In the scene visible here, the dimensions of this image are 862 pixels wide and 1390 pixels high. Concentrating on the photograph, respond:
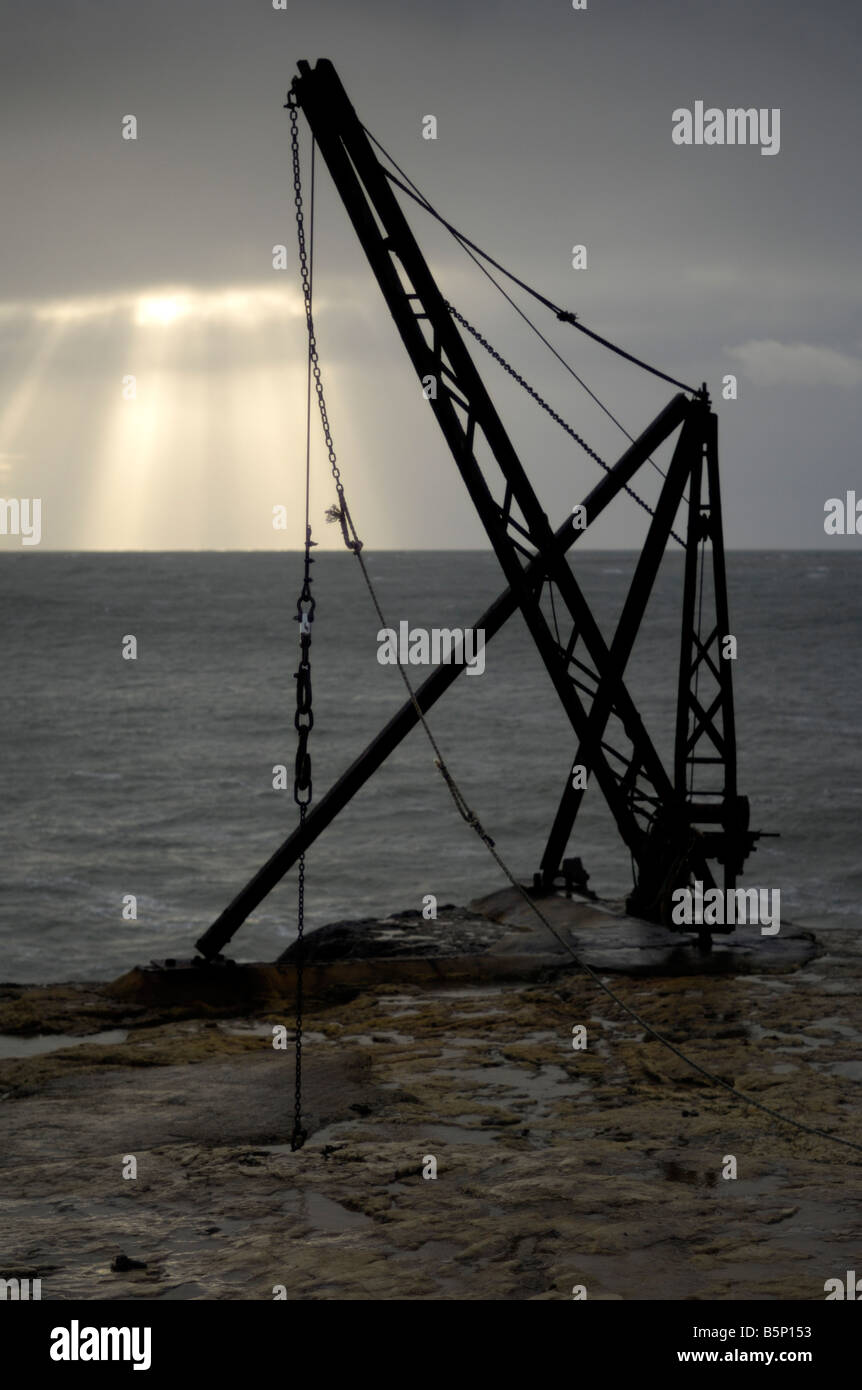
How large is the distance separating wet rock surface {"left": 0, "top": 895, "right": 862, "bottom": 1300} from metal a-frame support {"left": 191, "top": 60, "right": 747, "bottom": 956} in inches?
62.6

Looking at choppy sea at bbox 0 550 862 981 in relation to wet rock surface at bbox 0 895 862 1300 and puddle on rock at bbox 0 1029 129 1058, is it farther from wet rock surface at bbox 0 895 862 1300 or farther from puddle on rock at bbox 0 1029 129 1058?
wet rock surface at bbox 0 895 862 1300

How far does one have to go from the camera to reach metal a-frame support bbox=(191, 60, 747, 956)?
10.9 meters

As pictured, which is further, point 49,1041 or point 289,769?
point 289,769

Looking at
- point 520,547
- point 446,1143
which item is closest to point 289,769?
point 520,547

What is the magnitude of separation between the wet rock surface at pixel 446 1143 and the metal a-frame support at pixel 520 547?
159cm

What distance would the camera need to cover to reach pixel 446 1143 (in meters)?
7.94

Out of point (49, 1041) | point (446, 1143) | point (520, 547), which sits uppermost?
point (520, 547)

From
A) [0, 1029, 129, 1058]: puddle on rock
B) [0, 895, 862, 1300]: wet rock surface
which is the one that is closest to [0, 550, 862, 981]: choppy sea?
[0, 1029, 129, 1058]: puddle on rock

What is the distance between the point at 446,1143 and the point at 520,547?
234 inches

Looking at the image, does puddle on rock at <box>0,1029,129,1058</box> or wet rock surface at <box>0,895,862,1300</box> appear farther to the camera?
puddle on rock at <box>0,1029,129,1058</box>

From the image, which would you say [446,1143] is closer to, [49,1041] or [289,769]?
[49,1041]

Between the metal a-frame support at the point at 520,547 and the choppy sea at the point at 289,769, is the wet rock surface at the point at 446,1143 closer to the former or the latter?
the metal a-frame support at the point at 520,547

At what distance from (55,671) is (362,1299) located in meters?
63.0
